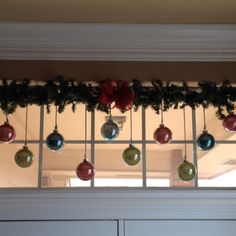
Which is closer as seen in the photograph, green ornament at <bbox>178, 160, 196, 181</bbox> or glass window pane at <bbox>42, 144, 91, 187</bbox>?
green ornament at <bbox>178, 160, 196, 181</bbox>

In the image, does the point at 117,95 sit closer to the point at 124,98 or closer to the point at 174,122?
the point at 124,98

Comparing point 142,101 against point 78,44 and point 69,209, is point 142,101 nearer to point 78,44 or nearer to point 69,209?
point 78,44

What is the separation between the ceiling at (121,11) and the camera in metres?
2.34

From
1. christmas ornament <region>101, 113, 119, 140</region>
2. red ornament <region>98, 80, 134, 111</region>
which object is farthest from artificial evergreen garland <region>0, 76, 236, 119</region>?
christmas ornament <region>101, 113, 119, 140</region>

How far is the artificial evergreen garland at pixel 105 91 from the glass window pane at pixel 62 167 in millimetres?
428

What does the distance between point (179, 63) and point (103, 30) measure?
→ 0.52 m

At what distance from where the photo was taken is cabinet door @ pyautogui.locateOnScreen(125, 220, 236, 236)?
262cm

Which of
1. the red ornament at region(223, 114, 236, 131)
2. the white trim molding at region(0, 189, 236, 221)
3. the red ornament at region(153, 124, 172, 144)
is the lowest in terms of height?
the white trim molding at region(0, 189, 236, 221)

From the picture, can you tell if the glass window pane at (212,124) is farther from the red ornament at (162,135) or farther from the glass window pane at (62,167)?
the glass window pane at (62,167)

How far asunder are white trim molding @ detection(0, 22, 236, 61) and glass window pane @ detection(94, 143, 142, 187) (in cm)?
64

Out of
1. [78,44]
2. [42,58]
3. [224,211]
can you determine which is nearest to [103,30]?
[78,44]

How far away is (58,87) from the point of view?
255 centimetres

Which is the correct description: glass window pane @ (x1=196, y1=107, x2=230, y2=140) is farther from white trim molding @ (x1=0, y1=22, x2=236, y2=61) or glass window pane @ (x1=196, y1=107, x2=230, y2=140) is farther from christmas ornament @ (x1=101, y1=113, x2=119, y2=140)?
christmas ornament @ (x1=101, y1=113, x2=119, y2=140)

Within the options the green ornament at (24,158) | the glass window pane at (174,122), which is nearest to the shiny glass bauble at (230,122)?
the glass window pane at (174,122)
